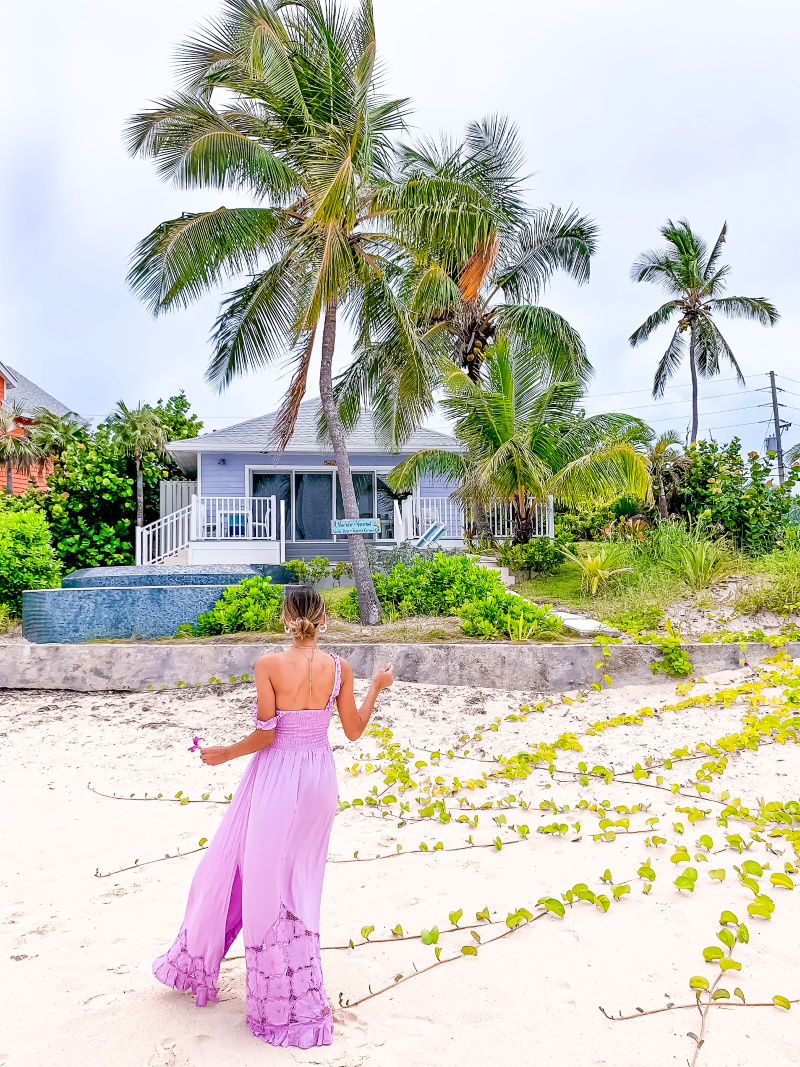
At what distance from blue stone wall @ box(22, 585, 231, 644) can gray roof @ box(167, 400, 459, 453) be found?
24.9ft

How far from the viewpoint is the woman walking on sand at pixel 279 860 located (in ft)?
7.62

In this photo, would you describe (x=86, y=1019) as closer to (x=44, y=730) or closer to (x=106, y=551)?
(x=44, y=730)

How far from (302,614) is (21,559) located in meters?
9.95

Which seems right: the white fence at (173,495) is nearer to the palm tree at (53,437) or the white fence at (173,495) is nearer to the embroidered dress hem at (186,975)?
the palm tree at (53,437)

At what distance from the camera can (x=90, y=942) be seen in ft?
10.0

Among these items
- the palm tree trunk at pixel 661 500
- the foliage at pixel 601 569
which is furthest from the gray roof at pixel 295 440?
the foliage at pixel 601 569

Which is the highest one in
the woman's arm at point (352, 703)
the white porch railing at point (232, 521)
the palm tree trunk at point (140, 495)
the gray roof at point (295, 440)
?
the gray roof at point (295, 440)

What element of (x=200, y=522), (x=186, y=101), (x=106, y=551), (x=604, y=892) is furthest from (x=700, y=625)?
(x=106, y=551)

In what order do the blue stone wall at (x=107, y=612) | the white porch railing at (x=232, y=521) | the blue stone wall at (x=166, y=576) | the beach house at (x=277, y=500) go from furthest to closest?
the beach house at (x=277, y=500) < the white porch railing at (x=232, y=521) < the blue stone wall at (x=166, y=576) < the blue stone wall at (x=107, y=612)

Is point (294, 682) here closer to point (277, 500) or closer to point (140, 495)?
point (140, 495)

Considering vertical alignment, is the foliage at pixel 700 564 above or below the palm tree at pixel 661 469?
below

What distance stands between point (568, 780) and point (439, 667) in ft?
9.05

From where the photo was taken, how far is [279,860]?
7.80 feet

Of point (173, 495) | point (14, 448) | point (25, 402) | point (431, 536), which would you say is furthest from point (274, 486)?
point (25, 402)
